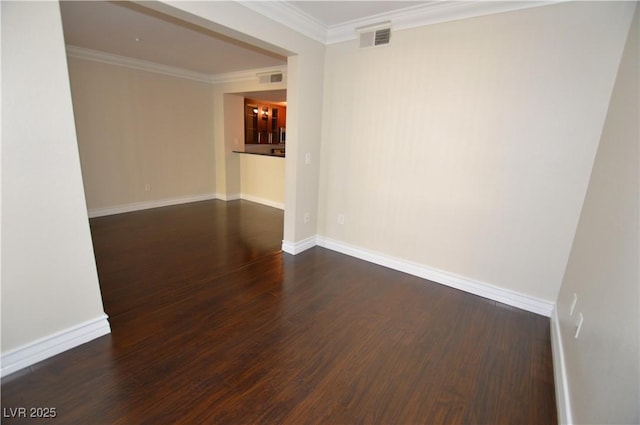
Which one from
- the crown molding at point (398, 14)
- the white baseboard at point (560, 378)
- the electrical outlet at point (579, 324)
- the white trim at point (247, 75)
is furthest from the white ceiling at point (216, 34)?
the white baseboard at point (560, 378)

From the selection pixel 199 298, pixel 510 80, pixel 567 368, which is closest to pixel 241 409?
pixel 199 298

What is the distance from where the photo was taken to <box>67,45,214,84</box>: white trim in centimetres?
425

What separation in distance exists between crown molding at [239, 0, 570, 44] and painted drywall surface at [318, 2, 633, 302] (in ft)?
0.21

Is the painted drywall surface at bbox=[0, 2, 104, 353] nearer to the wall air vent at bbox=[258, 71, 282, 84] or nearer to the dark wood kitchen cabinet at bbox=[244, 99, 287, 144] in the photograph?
the wall air vent at bbox=[258, 71, 282, 84]

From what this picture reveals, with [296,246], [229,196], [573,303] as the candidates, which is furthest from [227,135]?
[573,303]

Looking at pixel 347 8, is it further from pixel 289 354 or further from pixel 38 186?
pixel 289 354

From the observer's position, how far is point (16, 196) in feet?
5.32

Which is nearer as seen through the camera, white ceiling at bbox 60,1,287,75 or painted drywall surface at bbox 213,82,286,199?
white ceiling at bbox 60,1,287,75

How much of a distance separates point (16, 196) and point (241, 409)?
168cm

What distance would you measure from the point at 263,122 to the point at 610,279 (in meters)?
8.68

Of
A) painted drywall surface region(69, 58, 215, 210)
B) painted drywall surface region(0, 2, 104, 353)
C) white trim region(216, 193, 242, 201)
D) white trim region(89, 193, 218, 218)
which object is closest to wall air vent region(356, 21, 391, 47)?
painted drywall surface region(0, 2, 104, 353)

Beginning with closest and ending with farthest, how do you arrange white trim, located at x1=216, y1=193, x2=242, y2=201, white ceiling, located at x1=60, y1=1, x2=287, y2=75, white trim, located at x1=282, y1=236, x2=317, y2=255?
1. white ceiling, located at x1=60, y1=1, x2=287, y2=75
2. white trim, located at x1=282, y1=236, x2=317, y2=255
3. white trim, located at x1=216, y1=193, x2=242, y2=201

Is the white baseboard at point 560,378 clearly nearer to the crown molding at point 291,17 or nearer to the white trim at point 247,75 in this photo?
the crown molding at point 291,17

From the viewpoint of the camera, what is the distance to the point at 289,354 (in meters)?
2.02
